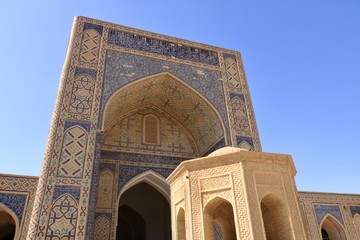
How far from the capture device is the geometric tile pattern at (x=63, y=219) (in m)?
5.04

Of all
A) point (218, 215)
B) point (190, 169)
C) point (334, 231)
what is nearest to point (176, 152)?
point (218, 215)

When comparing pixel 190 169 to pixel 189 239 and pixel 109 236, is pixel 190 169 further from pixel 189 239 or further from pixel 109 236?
pixel 109 236

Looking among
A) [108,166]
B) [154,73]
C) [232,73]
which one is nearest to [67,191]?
[108,166]

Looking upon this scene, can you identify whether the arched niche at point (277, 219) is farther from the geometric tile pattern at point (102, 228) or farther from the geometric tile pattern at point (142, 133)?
the geometric tile pattern at point (142, 133)

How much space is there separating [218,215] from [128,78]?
13.4ft

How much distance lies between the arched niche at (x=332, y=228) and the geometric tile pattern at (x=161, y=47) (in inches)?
233

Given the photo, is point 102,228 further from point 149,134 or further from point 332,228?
point 332,228

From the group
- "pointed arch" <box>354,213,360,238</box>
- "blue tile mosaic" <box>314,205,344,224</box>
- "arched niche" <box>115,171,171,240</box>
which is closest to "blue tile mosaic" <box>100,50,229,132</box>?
"arched niche" <box>115,171,171,240</box>

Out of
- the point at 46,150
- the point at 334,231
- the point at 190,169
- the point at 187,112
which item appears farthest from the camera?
the point at 334,231

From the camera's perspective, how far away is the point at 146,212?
9.91 metres

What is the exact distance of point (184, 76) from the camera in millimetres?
7910

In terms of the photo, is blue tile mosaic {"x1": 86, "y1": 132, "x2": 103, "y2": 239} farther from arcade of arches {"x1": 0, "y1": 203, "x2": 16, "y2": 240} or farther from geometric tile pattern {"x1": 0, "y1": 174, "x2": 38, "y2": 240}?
arcade of arches {"x1": 0, "y1": 203, "x2": 16, "y2": 240}

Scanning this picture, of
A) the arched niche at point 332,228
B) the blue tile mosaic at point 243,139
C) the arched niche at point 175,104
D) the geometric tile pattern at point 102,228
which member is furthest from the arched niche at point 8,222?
the arched niche at point 332,228

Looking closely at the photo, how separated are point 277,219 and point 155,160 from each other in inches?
185
